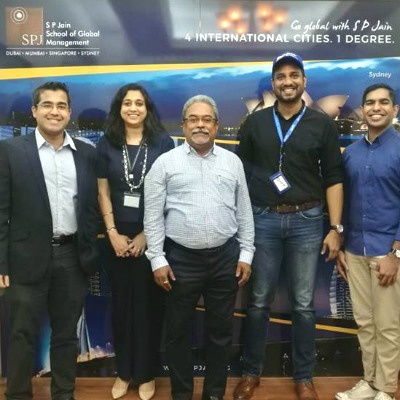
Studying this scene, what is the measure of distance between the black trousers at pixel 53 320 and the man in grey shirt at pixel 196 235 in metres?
0.46

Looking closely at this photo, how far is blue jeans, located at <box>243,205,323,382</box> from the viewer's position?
2.58m

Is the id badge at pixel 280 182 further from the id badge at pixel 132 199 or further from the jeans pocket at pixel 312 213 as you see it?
the id badge at pixel 132 199

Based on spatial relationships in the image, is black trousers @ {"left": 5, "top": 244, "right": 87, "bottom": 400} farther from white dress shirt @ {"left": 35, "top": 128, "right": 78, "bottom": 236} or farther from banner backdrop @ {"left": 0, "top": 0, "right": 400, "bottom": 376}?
banner backdrop @ {"left": 0, "top": 0, "right": 400, "bottom": 376}

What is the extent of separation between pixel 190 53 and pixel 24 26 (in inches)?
41.7

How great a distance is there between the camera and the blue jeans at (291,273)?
8.45 feet

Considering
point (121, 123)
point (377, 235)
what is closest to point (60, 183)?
point (121, 123)

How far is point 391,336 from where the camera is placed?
2.48m

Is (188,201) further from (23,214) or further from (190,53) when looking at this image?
(190,53)

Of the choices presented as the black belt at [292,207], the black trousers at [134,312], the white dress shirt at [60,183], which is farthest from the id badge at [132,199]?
the black belt at [292,207]

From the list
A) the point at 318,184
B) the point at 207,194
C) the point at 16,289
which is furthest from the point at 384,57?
the point at 16,289

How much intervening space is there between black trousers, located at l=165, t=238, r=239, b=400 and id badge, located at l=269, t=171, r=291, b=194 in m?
0.40

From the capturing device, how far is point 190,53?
290 cm

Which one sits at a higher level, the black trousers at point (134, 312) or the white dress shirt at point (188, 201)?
the white dress shirt at point (188, 201)

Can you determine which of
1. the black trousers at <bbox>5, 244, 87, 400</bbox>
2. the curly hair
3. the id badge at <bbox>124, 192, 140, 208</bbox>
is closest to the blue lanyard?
the curly hair
